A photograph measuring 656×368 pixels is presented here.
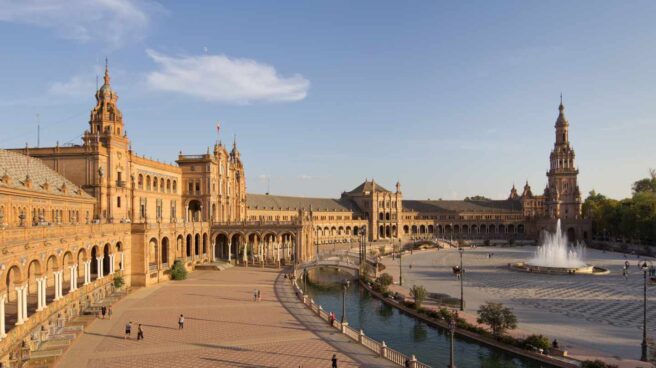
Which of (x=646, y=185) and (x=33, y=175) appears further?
(x=646, y=185)

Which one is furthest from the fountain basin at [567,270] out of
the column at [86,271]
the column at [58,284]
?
the column at [58,284]

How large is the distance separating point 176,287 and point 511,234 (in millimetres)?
125017

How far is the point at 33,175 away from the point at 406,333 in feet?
133

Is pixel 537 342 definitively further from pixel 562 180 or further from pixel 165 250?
pixel 562 180

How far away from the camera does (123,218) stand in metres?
59.6

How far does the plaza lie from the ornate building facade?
70.9ft

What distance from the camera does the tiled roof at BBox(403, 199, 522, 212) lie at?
162m

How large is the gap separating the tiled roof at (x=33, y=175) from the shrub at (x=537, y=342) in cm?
4173

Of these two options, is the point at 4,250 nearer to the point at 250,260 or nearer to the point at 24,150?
the point at 24,150

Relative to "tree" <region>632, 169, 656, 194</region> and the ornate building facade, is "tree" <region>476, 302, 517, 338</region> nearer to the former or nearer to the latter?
the ornate building facade

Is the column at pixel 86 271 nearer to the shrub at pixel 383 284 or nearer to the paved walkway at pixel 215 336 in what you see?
the paved walkway at pixel 215 336

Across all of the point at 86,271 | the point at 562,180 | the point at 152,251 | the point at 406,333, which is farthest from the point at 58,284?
the point at 562,180

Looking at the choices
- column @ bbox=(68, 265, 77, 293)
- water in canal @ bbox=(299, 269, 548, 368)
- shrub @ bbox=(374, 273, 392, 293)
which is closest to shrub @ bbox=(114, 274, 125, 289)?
column @ bbox=(68, 265, 77, 293)

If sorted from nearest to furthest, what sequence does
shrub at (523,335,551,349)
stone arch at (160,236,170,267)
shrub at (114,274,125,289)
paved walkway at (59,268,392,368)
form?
paved walkway at (59,268,392,368) → shrub at (523,335,551,349) → shrub at (114,274,125,289) → stone arch at (160,236,170,267)
